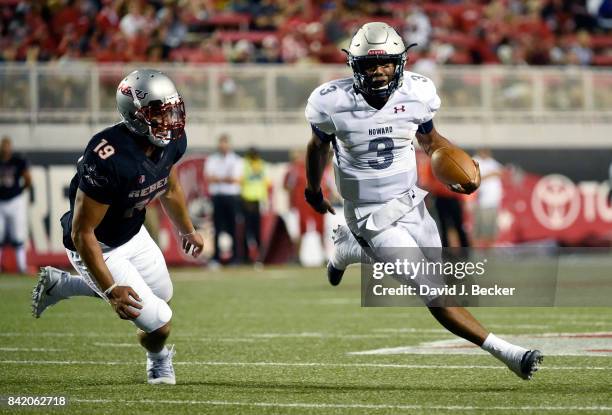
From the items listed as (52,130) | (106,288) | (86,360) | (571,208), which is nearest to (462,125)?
(571,208)

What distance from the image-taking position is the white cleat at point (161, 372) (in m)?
5.89

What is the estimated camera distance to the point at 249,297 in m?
11.3

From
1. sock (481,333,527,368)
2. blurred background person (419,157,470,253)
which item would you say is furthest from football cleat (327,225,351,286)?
blurred background person (419,157,470,253)

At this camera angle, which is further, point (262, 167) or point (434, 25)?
point (434, 25)

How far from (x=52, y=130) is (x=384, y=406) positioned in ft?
37.5

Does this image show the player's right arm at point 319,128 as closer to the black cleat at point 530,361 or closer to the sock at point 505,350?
the sock at point 505,350

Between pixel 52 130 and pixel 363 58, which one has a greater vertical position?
pixel 363 58

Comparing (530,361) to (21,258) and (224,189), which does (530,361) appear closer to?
(21,258)

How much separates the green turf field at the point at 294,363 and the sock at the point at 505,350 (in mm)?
143

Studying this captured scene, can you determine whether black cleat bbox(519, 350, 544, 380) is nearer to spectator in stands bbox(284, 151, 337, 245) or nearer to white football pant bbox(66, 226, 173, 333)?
white football pant bbox(66, 226, 173, 333)

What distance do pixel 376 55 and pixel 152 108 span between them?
3.63 ft

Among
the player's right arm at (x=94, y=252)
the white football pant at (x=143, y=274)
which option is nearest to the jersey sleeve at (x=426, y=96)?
the white football pant at (x=143, y=274)

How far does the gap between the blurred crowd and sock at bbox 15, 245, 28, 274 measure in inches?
120

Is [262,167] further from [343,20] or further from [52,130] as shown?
[343,20]
